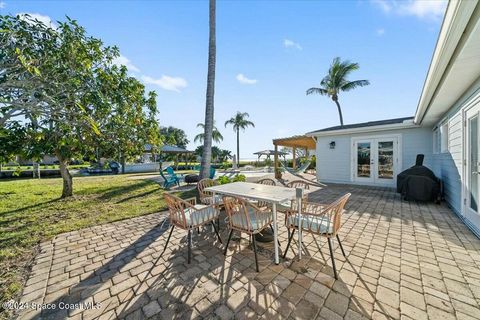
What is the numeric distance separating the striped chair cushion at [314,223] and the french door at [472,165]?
3.10 m

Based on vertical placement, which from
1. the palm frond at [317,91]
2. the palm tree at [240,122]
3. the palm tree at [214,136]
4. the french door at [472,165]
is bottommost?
the french door at [472,165]

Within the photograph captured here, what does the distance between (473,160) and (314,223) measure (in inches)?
145

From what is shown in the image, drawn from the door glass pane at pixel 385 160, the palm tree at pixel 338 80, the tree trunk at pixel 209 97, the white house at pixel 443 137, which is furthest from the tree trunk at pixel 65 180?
the palm tree at pixel 338 80

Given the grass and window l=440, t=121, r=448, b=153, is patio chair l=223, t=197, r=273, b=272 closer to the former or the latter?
the grass

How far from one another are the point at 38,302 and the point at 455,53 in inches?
214

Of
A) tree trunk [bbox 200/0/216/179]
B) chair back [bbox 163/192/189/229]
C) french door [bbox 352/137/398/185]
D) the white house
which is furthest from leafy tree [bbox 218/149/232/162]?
chair back [bbox 163/192/189/229]

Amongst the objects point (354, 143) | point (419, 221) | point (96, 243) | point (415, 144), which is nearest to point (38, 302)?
point (96, 243)

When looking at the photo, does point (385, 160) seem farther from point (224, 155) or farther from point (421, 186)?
point (224, 155)

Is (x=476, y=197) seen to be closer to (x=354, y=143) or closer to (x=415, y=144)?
(x=415, y=144)

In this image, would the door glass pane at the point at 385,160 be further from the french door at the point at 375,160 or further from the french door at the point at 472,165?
the french door at the point at 472,165

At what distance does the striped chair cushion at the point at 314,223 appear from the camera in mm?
2180

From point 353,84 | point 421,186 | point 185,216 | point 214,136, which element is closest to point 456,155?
point 421,186

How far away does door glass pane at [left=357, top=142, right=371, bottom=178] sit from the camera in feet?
25.6

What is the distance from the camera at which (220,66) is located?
21.8ft
